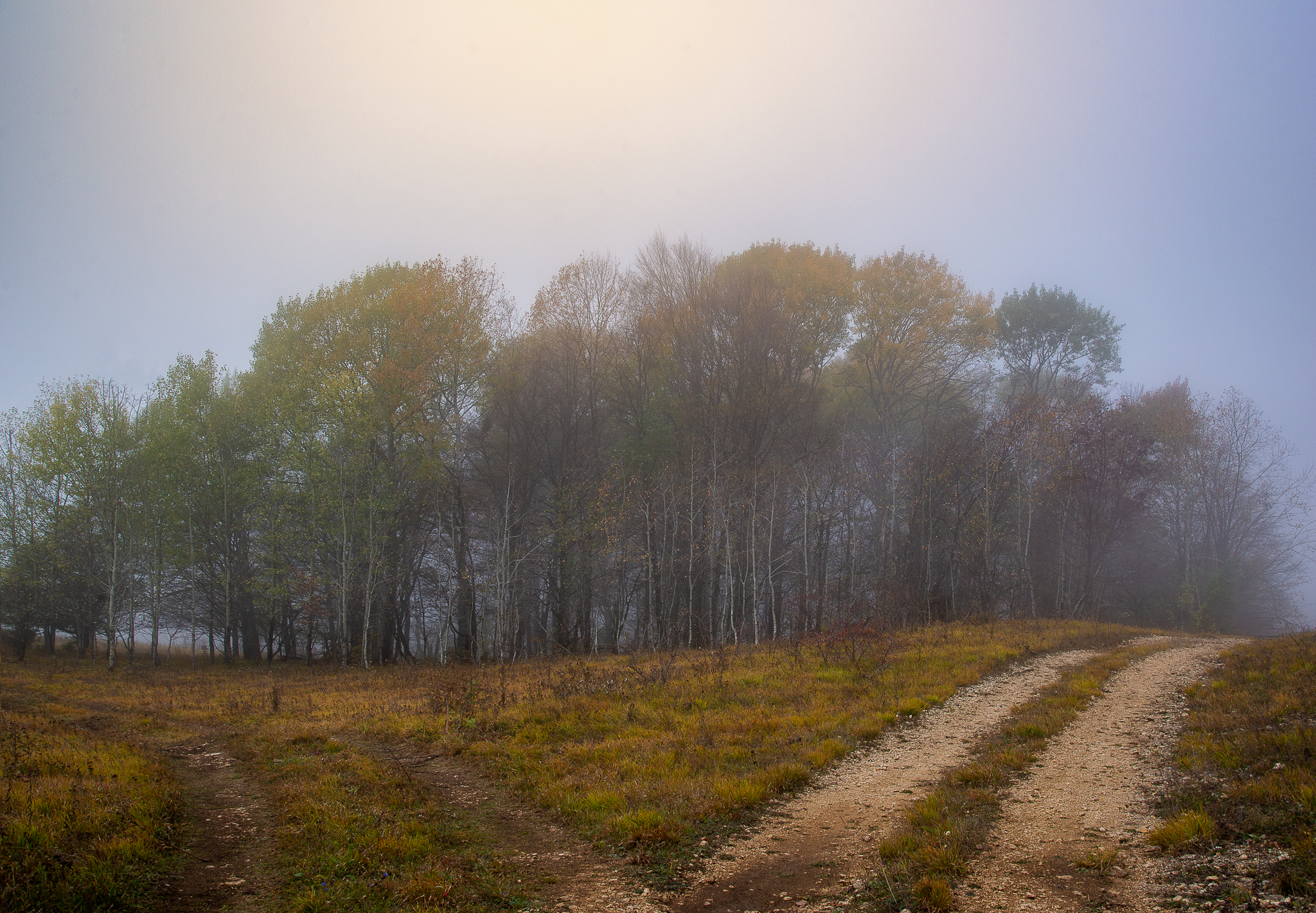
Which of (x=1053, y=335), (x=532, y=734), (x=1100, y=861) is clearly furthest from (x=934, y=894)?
(x=1053, y=335)

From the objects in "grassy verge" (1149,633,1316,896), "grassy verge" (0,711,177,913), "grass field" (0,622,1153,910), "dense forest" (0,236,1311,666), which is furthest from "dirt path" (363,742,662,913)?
"dense forest" (0,236,1311,666)

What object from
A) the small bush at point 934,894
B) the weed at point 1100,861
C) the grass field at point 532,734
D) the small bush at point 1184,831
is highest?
the small bush at point 1184,831

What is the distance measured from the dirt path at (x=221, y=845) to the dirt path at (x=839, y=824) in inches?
147

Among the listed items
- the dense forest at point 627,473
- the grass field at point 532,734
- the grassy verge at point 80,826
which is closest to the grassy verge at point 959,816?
the grass field at point 532,734

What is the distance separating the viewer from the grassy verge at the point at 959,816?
201 inches

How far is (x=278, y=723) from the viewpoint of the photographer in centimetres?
1316

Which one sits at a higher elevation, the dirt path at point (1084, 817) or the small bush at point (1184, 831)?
the small bush at point (1184, 831)

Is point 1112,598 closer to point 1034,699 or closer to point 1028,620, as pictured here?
point 1028,620

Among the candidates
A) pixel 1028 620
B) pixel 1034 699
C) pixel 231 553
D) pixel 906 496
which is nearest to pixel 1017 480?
pixel 906 496

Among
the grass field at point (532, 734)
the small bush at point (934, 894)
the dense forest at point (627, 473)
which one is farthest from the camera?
the dense forest at point (627, 473)

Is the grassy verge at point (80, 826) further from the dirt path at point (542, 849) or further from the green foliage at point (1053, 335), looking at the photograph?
the green foliage at point (1053, 335)

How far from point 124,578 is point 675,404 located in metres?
25.0

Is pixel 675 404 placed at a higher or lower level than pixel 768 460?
higher

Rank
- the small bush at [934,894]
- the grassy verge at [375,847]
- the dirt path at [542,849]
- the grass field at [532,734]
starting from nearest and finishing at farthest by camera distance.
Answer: the small bush at [934,894] < the grassy verge at [375,847] < the dirt path at [542,849] < the grass field at [532,734]
